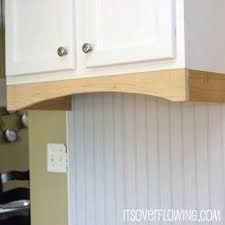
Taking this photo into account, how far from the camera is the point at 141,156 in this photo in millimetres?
1539

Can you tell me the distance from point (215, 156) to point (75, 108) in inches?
23.0

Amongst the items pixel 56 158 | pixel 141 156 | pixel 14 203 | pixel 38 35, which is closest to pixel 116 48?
pixel 38 35

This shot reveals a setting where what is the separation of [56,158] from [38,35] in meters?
0.58

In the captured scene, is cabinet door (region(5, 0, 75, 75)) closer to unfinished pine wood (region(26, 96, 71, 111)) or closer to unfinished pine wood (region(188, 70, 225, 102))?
unfinished pine wood (region(26, 96, 71, 111))

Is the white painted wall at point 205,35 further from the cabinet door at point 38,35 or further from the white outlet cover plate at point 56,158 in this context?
the white outlet cover plate at point 56,158

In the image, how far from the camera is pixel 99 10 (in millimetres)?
1224

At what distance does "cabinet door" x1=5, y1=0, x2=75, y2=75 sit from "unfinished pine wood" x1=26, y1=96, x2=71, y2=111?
0.49 feet

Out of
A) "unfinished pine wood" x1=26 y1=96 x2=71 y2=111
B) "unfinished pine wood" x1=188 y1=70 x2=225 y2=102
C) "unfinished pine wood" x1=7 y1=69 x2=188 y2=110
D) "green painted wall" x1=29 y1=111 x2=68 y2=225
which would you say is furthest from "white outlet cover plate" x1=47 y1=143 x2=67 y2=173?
"unfinished pine wood" x1=188 y1=70 x2=225 y2=102

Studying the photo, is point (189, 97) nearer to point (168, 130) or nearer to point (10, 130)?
point (168, 130)

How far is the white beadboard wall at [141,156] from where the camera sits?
55.0 inches

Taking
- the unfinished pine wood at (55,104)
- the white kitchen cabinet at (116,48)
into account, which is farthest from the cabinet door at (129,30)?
the unfinished pine wood at (55,104)

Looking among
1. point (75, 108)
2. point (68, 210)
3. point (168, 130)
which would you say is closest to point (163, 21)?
point (168, 130)

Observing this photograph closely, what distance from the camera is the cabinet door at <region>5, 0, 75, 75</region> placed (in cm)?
130

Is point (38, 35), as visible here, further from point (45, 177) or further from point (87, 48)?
point (45, 177)
